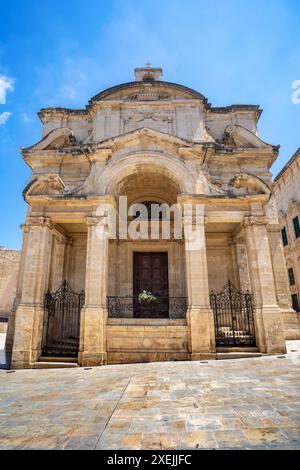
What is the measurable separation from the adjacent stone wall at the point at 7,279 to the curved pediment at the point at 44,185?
75.0 feet

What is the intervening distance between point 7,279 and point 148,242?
921 inches

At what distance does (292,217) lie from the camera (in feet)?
75.0

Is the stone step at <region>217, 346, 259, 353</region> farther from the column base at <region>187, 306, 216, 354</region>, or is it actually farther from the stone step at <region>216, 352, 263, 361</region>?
the column base at <region>187, 306, 216, 354</region>

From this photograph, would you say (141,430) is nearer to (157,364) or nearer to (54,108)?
(157,364)

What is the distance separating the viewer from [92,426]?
3.52 m

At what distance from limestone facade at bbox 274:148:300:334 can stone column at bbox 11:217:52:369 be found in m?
20.2

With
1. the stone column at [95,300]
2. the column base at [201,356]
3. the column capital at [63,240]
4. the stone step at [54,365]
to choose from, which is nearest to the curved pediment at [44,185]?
the stone column at [95,300]

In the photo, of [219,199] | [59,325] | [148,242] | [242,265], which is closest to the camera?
[219,199]

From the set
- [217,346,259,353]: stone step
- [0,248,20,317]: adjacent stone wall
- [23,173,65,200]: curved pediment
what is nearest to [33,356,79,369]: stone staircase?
[217,346,259,353]: stone step

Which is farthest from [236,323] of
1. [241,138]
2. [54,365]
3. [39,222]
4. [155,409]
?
[241,138]

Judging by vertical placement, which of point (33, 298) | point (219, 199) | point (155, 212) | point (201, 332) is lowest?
point (201, 332)

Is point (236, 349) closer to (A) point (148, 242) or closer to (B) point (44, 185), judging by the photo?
(A) point (148, 242)

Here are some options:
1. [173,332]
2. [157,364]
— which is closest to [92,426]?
[157,364]
